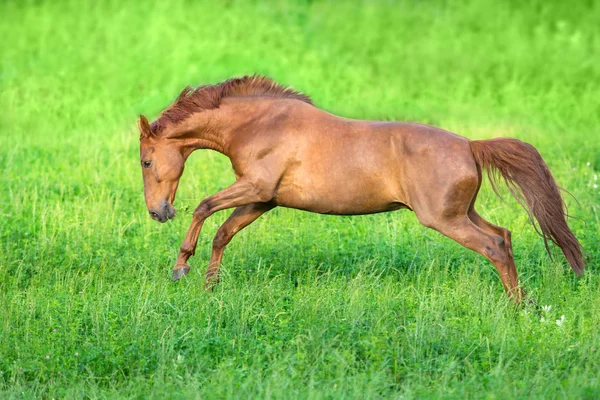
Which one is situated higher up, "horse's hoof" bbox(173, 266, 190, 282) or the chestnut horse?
the chestnut horse

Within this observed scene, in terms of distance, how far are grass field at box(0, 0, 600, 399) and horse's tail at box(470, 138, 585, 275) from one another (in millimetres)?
392

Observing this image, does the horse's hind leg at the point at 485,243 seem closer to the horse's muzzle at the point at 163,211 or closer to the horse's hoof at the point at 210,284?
the horse's hoof at the point at 210,284

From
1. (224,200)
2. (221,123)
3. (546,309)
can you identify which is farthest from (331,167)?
(546,309)

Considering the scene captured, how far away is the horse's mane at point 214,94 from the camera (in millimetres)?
8211

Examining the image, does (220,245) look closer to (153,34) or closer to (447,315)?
(447,315)

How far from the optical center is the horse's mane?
8.21m

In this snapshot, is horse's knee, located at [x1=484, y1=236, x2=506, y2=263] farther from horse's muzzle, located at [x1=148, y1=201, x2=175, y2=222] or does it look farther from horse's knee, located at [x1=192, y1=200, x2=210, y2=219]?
horse's muzzle, located at [x1=148, y1=201, x2=175, y2=222]

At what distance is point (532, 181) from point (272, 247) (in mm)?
2585

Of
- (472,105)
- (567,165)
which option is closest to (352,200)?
(567,165)

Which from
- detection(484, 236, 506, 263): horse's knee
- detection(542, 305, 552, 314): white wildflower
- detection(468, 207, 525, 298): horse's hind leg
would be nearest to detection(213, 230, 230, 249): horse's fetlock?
detection(468, 207, 525, 298): horse's hind leg

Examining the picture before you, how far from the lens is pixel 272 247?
9234mm

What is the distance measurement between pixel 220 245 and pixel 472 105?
9407 mm

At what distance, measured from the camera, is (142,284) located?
8.00m

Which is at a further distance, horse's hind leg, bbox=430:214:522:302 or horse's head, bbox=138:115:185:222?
horse's head, bbox=138:115:185:222
